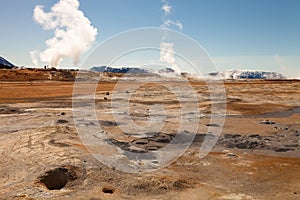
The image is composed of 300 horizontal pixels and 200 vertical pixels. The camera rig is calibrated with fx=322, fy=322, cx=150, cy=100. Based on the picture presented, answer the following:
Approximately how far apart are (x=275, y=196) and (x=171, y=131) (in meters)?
9.93

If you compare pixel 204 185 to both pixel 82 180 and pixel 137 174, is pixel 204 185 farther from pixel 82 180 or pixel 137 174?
pixel 82 180

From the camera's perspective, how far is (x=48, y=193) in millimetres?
8977

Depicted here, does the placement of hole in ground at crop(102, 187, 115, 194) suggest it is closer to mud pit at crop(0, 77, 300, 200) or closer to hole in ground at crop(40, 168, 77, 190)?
mud pit at crop(0, 77, 300, 200)

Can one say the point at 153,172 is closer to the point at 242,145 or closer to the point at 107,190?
the point at 107,190

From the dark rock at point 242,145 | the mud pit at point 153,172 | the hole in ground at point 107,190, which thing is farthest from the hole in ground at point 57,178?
the dark rock at point 242,145

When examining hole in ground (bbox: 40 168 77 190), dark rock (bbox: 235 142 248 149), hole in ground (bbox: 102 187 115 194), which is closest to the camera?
hole in ground (bbox: 102 187 115 194)

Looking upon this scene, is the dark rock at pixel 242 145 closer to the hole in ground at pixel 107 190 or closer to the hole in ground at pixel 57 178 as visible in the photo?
the hole in ground at pixel 107 190

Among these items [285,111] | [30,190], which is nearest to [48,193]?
[30,190]

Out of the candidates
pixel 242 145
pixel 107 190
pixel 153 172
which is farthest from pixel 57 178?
pixel 242 145

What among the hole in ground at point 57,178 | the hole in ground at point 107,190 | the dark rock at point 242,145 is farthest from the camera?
the dark rock at point 242,145

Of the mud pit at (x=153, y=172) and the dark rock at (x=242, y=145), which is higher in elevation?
the dark rock at (x=242, y=145)

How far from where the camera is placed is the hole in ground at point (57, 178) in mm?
10000

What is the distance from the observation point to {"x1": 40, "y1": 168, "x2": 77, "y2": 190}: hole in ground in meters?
10.0

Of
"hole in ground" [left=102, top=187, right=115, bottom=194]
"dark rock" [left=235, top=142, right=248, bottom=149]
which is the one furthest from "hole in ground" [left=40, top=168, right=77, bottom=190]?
"dark rock" [left=235, top=142, right=248, bottom=149]
